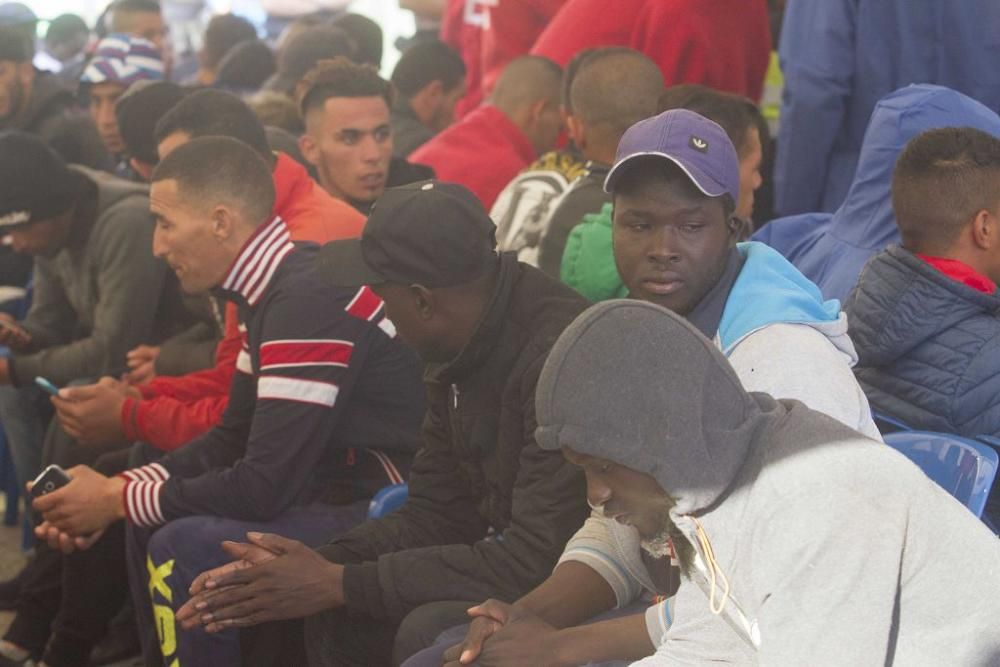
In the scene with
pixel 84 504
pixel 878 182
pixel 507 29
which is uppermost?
pixel 878 182

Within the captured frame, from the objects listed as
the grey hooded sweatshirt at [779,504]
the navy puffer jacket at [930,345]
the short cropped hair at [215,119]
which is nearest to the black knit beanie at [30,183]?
the short cropped hair at [215,119]

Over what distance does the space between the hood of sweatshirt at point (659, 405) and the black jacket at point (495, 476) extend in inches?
31.8

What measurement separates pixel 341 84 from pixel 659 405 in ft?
10.5

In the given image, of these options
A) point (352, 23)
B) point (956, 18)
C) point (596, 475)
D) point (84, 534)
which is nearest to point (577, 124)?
point (956, 18)

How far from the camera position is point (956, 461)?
2729 mm

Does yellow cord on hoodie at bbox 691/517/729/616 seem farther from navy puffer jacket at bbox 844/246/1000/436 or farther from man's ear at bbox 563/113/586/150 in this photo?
man's ear at bbox 563/113/586/150

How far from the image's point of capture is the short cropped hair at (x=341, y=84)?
4895 mm

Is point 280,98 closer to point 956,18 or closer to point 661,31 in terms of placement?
point 661,31

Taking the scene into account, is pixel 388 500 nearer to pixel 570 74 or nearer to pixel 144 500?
pixel 144 500

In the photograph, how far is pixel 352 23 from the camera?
7.60 metres

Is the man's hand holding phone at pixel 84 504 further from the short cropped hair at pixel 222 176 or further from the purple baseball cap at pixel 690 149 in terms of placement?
the purple baseball cap at pixel 690 149

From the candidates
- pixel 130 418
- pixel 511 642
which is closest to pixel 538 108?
pixel 130 418

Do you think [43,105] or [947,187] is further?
[43,105]

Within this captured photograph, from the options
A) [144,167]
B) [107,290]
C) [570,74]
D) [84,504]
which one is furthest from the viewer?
[144,167]
